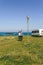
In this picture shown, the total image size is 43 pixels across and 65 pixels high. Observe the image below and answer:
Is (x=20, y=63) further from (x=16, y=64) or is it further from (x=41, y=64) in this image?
(x=41, y=64)

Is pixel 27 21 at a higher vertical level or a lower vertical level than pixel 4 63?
higher

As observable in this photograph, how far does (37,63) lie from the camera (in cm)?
1630

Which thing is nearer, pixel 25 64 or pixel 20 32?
pixel 25 64

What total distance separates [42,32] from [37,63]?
166 ft

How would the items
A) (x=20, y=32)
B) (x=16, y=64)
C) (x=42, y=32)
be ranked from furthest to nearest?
(x=42, y=32) < (x=20, y=32) < (x=16, y=64)

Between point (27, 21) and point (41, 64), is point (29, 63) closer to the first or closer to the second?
point (41, 64)

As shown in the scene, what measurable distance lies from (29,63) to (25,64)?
69 centimetres

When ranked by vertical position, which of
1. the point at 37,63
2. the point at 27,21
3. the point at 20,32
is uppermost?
the point at 27,21

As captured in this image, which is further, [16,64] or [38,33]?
[38,33]

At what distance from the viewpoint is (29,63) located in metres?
16.2

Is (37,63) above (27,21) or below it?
below

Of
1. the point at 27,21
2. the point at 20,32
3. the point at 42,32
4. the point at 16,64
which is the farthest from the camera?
the point at 42,32

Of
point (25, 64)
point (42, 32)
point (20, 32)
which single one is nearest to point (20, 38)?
point (20, 32)

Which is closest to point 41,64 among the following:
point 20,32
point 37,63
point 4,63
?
point 37,63
